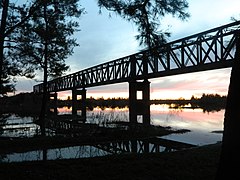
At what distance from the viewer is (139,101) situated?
77.6 ft

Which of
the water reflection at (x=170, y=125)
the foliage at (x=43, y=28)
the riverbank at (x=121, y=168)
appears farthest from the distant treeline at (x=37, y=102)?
the riverbank at (x=121, y=168)

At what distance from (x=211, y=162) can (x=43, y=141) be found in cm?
812

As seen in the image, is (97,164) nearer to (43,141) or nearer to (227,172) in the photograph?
(227,172)

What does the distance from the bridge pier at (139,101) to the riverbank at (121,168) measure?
13.9 metres

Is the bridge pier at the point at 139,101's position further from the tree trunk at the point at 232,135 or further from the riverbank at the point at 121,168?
the tree trunk at the point at 232,135

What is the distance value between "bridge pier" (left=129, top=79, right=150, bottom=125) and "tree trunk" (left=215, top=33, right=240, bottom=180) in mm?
17823

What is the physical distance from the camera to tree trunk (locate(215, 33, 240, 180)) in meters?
4.64

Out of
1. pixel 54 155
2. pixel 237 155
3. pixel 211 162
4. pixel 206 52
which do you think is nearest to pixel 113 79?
pixel 206 52

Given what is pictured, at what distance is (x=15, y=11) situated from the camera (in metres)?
14.4

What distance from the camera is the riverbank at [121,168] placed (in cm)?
661

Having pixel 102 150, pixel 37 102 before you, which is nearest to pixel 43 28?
pixel 102 150

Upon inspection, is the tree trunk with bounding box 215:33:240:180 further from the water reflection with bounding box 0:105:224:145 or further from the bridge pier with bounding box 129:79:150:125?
the bridge pier with bounding box 129:79:150:125

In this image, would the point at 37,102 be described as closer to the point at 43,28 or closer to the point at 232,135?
the point at 43,28

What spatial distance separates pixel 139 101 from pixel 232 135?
19.0m
